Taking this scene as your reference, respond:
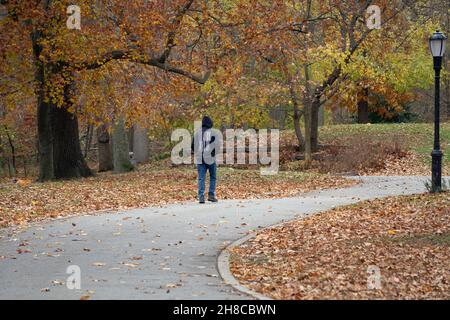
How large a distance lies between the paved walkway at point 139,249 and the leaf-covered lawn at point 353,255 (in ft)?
2.06

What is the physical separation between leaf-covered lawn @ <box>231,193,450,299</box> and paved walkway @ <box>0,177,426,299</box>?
627 millimetres

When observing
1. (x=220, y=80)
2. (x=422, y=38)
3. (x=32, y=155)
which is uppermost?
(x=422, y=38)

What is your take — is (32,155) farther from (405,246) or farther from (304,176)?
(405,246)

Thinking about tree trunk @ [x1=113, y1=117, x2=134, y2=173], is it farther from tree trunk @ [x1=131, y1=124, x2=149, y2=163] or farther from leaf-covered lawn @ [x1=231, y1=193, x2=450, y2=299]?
leaf-covered lawn @ [x1=231, y1=193, x2=450, y2=299]

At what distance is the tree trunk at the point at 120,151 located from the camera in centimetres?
3703

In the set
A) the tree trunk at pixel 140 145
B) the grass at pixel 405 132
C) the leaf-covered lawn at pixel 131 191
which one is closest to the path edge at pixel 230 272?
the leaf-covered lawn at pixel 131 191

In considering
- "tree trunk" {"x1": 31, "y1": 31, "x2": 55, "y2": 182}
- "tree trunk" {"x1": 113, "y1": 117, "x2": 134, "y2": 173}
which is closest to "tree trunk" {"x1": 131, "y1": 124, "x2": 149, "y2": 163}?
"tree trunk" {"x1": 113, "y1": 117, "x2": 134, "y2": 173}

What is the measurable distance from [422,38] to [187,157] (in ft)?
45.7

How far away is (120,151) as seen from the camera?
123 feet

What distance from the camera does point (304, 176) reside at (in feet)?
92.2

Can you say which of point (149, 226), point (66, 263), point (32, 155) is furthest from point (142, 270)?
point (32, 155)

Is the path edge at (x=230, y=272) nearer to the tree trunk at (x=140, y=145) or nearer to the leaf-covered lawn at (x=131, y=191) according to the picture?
the leaf-covered lawn at (x=131, y=191)

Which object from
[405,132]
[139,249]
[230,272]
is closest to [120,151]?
[405,132]

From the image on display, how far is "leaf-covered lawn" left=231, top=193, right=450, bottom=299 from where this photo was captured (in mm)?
9812
